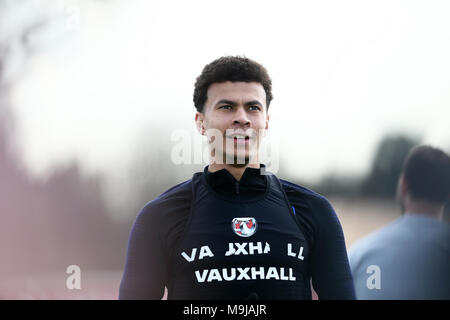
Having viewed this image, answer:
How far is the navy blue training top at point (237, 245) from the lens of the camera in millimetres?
2102

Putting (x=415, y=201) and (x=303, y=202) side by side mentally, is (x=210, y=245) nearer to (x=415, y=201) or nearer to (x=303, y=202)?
(x=303, y=202)

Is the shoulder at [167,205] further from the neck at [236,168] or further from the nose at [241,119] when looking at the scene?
the nose at [241,119]

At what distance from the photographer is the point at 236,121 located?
2.24 meters

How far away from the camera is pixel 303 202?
90.4 inches

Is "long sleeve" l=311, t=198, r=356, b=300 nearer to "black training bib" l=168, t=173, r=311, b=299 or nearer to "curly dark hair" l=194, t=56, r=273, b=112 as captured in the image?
"black training bib" l=168, t=173, r=311, b=299

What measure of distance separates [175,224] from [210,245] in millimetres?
212

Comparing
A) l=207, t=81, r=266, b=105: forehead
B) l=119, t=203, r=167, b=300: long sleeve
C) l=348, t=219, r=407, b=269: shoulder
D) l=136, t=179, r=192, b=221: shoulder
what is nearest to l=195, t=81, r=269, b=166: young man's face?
l=207, t=81, r=266, b=105: forehead

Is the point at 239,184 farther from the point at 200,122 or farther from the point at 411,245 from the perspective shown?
the point at 411,245

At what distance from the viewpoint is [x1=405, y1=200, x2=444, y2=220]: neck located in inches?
138

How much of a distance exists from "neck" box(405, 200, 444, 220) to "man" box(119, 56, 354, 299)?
5.08 ft

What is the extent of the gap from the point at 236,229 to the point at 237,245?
0.08m

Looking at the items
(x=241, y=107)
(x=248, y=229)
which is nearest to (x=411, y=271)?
(x=248, y=229)
